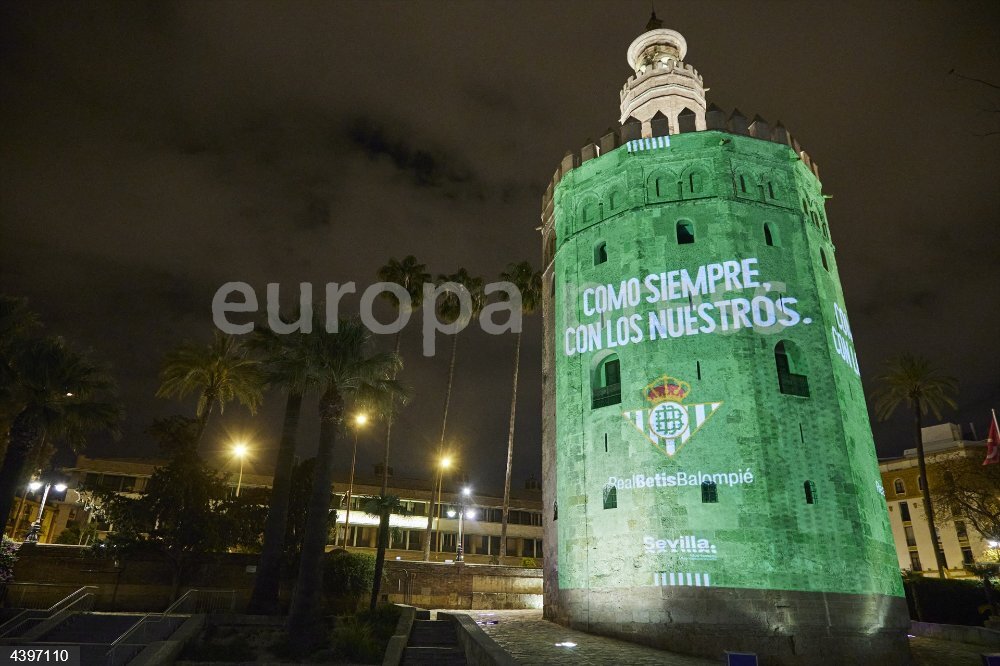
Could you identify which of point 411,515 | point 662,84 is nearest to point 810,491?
point 662,84

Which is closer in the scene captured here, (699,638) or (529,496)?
(699,638)

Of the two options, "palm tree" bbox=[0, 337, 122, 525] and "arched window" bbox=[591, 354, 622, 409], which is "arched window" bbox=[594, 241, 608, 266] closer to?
"arched window" bbox=[591, 354, 622, 409]

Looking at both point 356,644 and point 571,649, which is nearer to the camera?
point 571,649

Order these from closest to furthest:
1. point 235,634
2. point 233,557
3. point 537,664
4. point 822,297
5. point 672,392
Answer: point 537,664, point 235,634, point 672,392, point 822,297, point 233,557

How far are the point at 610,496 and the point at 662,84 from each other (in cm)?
2509

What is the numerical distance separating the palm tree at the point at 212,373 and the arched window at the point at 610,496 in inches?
898

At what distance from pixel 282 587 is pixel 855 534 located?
2373 cm

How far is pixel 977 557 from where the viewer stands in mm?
53500

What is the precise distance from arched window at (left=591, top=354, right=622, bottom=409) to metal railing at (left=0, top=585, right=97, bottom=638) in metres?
21.7

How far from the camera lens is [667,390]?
24469mm

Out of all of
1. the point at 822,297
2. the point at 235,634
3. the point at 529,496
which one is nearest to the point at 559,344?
the point at 822,297

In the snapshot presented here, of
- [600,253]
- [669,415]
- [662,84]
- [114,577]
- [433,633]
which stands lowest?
[433,633]

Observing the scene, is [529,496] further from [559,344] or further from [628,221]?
[628,221]

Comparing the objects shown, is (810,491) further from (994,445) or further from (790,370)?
(994,445)
